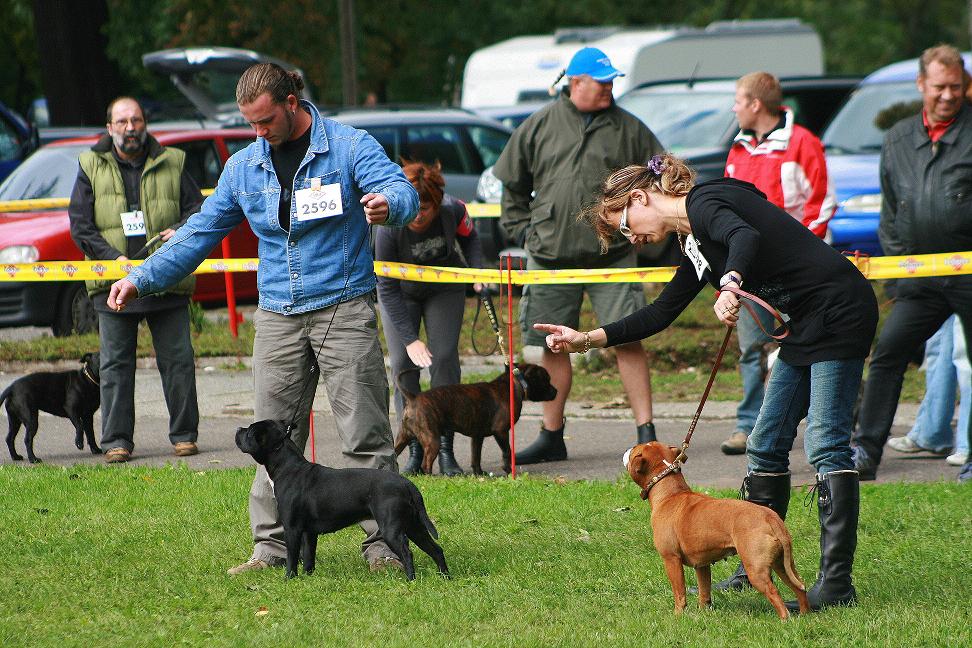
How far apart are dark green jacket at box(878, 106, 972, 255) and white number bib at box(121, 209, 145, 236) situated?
173 inches

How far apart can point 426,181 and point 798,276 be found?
316 centimetres

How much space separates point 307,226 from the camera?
18.3 ft

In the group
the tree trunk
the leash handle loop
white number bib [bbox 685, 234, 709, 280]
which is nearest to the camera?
the leash handle loop

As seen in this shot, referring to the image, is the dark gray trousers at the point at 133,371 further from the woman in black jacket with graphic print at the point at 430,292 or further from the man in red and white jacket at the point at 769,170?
the man in red and white jacket at the point at 769,170

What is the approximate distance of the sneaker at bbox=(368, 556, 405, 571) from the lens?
225 inches

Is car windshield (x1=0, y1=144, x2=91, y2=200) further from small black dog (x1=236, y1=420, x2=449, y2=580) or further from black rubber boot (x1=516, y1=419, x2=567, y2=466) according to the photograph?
small black dog (x1=236, y1=420, x2=449, y2=580)

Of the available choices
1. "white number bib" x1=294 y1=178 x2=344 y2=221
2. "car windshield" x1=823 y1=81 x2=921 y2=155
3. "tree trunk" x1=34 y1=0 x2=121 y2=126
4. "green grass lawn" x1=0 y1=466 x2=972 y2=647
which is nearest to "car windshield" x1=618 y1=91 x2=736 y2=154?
"car windshield" x1=823 y1=81 x2=921 y2=155

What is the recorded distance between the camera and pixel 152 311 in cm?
841

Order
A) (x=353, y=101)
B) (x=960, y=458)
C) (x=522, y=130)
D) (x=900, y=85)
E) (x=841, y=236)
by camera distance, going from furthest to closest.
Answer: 1. (x=353, y=101)
2. (x=900, y=85)
3. (x=841, y=236)
4. (x=522, y=130)
5. (x=960, y=458)

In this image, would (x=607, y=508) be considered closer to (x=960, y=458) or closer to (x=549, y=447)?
(x=549, y=447)

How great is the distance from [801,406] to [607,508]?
5.49 ft

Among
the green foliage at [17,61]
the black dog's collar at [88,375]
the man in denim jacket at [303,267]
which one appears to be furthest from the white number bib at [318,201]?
the green foliage at [17,61]

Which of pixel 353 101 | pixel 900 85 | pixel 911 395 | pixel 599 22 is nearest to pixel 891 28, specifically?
pixel 599 22

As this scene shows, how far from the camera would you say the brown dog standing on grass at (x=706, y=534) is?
464 centimetres
